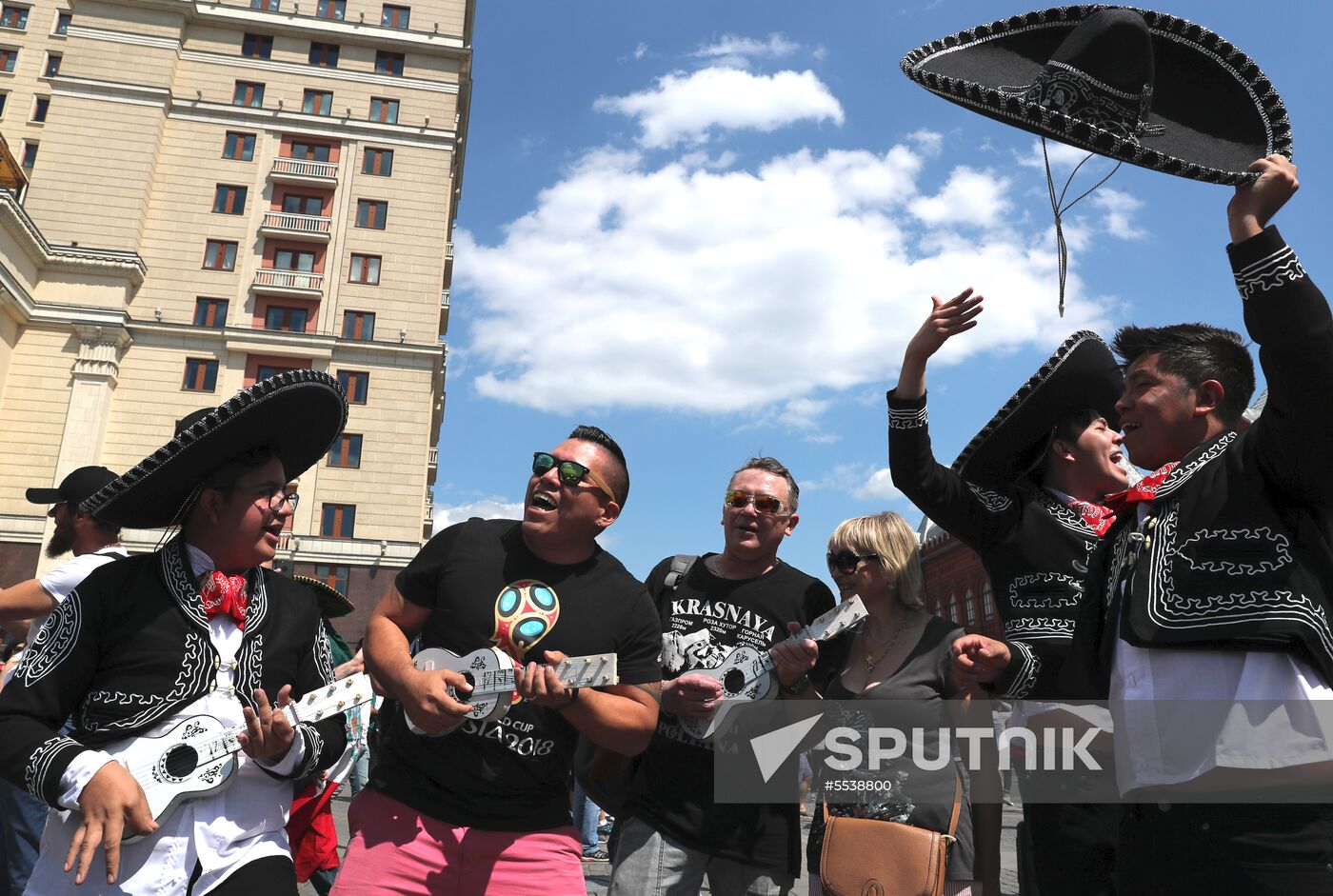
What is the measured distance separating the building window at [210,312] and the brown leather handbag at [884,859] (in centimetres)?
3828

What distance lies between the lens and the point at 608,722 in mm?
3119

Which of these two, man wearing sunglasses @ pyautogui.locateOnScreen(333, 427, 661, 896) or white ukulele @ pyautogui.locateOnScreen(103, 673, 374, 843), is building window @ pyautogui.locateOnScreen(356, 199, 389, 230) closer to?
man wearing sunglasses @ pyautogui.locateOnScreen(333, 427, 661, 896)

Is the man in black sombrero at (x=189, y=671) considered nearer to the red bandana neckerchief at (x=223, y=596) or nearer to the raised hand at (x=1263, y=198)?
the red bandana neckerchief at (x=223, y=596)

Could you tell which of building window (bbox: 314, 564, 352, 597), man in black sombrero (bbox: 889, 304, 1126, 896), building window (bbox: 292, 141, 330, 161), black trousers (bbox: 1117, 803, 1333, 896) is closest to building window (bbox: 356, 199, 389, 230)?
building window (bbox: 292, 141, 330, 161)

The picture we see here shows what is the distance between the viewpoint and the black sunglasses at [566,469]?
3.59m

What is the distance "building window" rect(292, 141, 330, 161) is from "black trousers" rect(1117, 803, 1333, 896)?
4253cm

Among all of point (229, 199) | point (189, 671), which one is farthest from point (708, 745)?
point (229, 199)

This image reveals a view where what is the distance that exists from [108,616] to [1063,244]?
3108mm

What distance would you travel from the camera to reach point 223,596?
10.2 ft

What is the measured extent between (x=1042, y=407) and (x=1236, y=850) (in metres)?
1.97

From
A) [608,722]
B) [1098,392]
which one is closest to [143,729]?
[608,722]

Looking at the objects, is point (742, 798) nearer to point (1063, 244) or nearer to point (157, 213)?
point (1063, 244)

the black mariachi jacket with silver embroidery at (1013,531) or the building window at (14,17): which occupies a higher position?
the building window at (14,17)

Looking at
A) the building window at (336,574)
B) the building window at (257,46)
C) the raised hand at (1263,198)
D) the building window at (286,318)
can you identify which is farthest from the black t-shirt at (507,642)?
the building window at (257,46)
